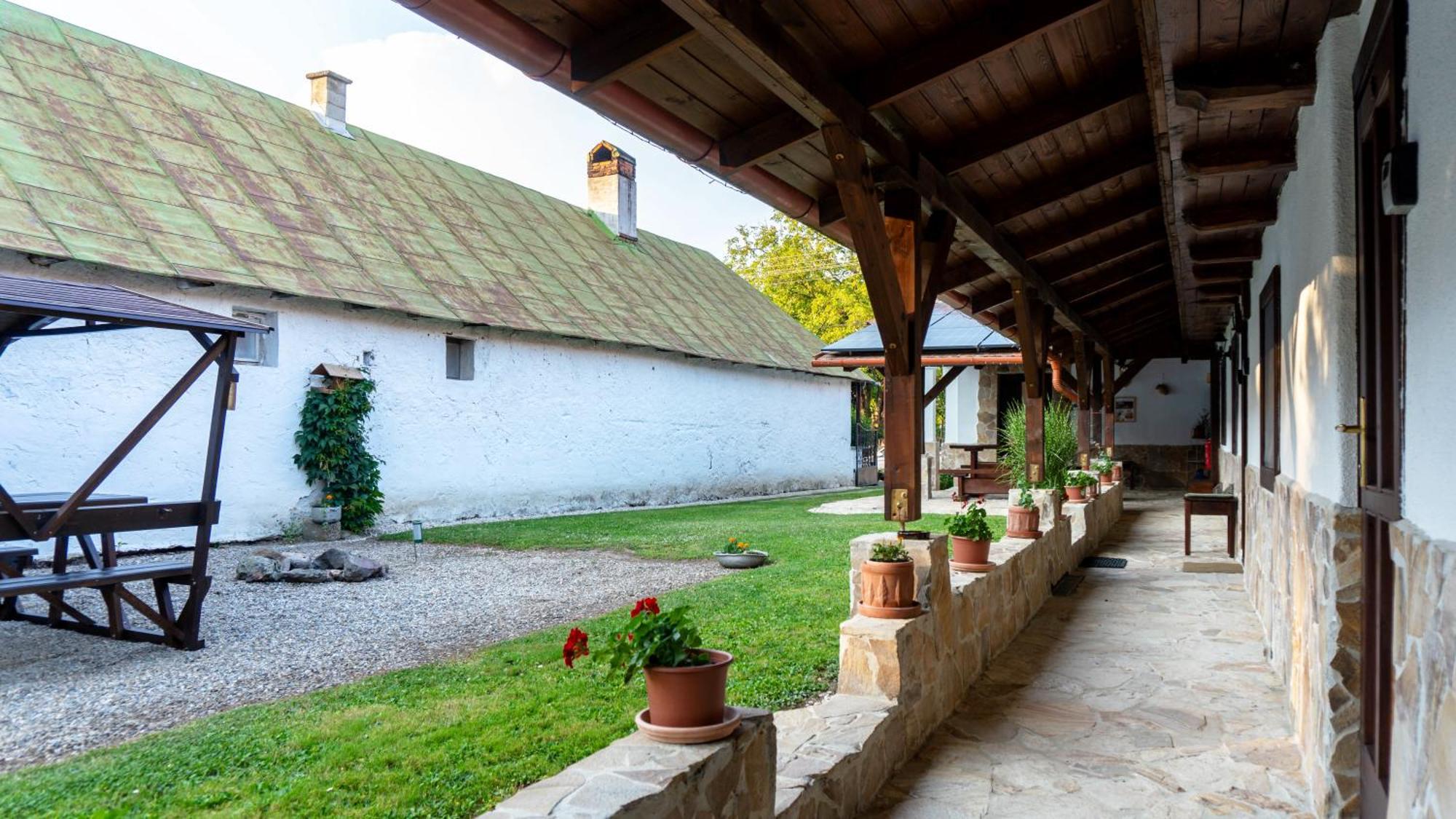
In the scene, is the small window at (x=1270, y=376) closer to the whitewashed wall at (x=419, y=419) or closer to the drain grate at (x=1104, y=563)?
the drain grate at (x=1104, y=563)

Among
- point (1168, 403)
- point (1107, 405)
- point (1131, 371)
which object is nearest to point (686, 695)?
point (1107, 405)

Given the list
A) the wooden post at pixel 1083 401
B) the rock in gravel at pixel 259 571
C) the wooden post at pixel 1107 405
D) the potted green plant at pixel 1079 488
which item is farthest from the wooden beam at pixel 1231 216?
the wooden post at pixel 1107 405

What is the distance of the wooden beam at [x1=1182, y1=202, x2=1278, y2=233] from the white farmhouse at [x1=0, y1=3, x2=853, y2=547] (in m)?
8.63

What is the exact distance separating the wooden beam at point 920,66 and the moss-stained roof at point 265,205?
7.37 m

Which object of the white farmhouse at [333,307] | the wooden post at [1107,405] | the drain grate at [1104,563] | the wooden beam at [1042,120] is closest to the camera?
the wooden beam at [1042,120]

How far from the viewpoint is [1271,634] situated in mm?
5035

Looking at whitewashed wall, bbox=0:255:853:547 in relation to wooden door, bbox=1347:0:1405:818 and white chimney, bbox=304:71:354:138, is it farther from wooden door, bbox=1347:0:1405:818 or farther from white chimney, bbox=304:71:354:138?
wooden door, bbox=1347:0:1405:818

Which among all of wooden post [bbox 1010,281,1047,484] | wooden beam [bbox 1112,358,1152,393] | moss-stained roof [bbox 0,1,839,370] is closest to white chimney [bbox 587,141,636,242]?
moss-stained roof [bbox 0,1,839,370]

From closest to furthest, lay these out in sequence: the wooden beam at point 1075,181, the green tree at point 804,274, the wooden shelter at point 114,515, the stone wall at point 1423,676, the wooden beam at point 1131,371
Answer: the stone wall at point 1423,676 < the wooden shelter at point 114,515 < the wooden beam at point 1075,181 < the wooden beam at point 1131,371 < the green tree at point 804,274

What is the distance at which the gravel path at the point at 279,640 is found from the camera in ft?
13.7

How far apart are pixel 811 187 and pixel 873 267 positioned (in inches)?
30.8

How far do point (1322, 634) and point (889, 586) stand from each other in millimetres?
1449

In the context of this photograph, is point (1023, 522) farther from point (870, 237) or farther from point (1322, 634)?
point (1322, 634)

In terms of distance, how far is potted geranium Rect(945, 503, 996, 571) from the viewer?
5059 millimetres
